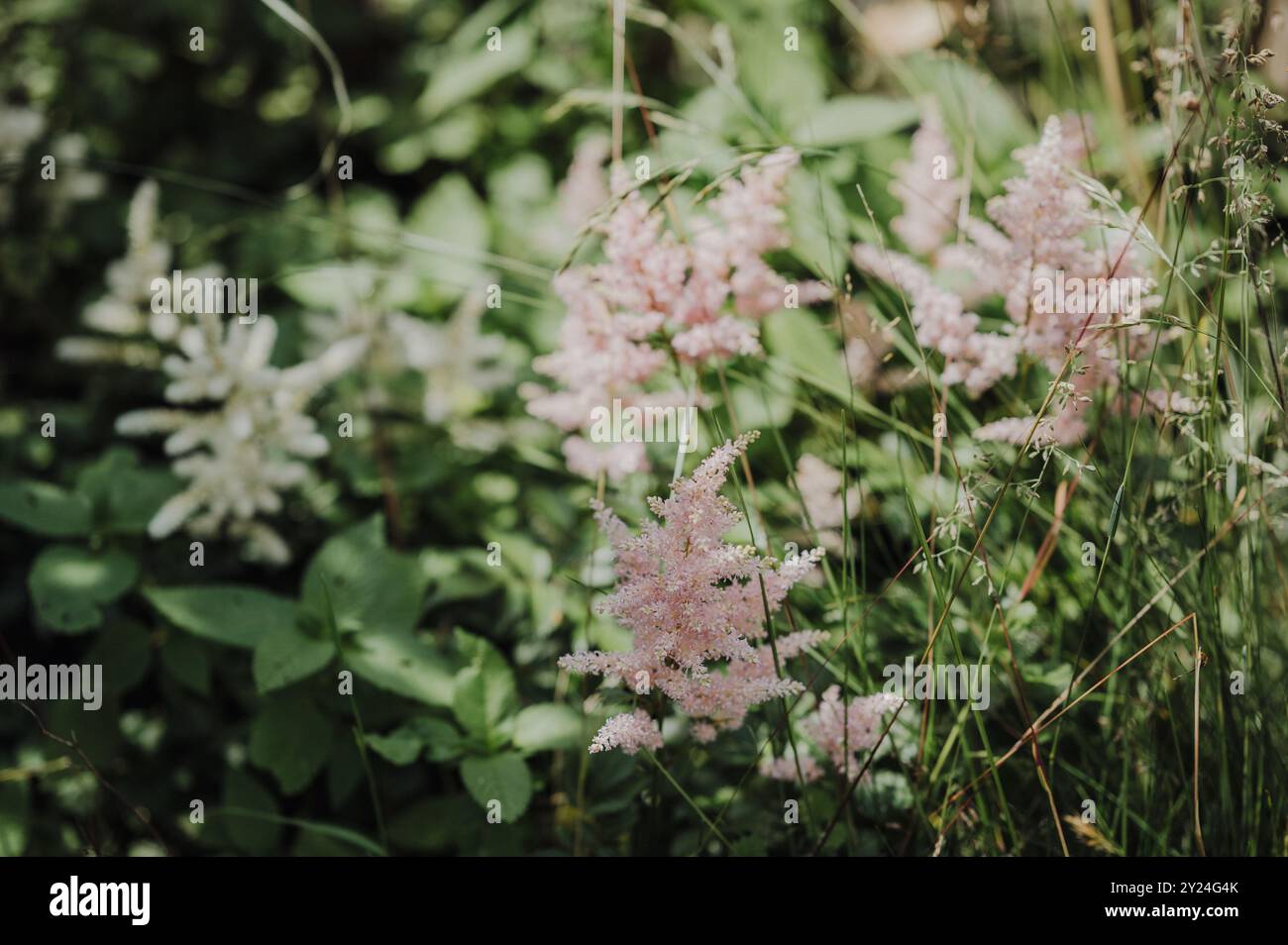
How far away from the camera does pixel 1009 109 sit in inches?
80.7

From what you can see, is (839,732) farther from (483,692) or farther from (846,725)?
(483,692)

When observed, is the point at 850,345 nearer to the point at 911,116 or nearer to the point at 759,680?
the point at 911,116

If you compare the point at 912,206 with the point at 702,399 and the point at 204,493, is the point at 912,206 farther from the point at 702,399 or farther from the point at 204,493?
the point at 204,493

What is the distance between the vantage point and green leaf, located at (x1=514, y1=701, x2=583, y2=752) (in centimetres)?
138

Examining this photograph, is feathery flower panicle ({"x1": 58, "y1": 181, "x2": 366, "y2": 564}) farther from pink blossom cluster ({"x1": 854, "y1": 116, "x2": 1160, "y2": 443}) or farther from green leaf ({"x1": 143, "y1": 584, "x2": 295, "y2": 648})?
pink blossom cluster ({"x1": 854, "y1": 116, "x2": 1160, "y2": 443})

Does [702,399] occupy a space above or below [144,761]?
above

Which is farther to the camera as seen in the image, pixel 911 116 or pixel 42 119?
pixel 42 119

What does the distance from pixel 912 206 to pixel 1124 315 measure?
1.77 ft

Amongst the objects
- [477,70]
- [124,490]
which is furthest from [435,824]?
[477,70]

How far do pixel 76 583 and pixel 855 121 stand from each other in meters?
1.61
